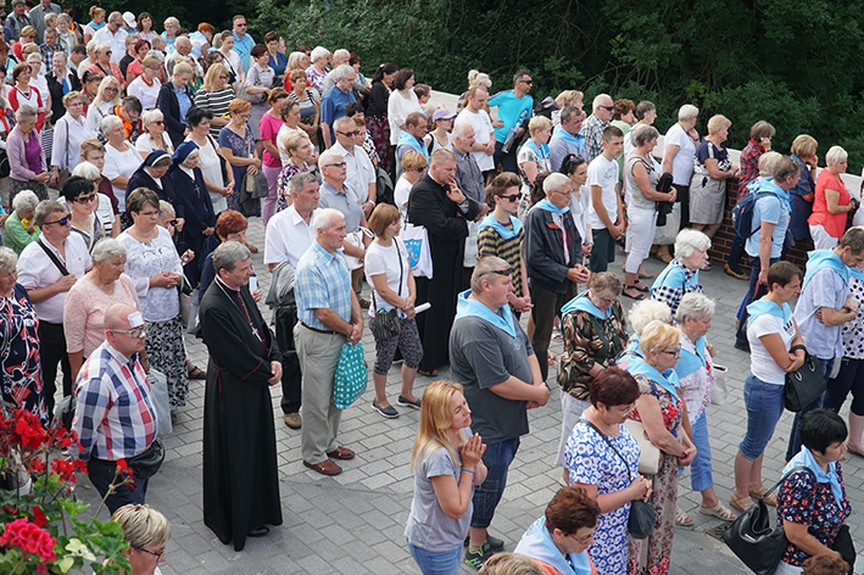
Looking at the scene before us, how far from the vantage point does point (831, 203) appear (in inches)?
433

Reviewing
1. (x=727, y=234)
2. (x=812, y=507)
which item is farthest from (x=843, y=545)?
(x=727, y=234)

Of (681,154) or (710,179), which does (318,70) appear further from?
(710,179)

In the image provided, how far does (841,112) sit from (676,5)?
3.46 m

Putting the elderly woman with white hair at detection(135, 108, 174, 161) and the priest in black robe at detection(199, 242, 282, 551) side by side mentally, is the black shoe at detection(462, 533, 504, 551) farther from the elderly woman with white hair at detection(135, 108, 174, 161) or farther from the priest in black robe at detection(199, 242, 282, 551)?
the elderly woman with white hair at detection(135, 108, 174, 161)

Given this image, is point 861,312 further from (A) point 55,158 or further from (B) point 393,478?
(A) point 55,158

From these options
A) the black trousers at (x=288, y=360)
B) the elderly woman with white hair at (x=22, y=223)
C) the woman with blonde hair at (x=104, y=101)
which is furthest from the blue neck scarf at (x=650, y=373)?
the woman with blonde hair at (x=104, y=101)

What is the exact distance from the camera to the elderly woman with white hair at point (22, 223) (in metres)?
8.27

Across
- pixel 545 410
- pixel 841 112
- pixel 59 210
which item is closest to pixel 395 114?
pixel 545 410

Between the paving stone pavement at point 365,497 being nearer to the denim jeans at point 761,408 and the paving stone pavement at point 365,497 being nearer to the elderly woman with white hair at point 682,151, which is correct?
the denim jeans at point 761,408

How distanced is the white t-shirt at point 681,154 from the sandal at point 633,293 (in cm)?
167

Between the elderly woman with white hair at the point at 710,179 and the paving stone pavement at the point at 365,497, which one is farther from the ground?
the elderly woman with white hair at the point at 710,179

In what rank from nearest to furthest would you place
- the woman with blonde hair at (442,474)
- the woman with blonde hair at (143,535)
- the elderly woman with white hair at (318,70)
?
1. the woman with blonde hair at (143,535)
2. the woman with blonde hair at (442,474)
3. the elderly woman with white hair at (318,70)

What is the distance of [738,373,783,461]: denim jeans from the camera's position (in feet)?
24.7

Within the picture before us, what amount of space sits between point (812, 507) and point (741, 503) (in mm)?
1712
